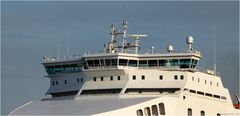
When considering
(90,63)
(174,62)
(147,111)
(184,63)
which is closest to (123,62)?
(90,63)

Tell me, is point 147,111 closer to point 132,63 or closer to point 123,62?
point 123,62

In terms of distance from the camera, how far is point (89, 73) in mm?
65188

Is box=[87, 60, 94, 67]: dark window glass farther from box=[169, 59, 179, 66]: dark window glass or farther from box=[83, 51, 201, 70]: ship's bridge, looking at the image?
box=[169, 59, 179, 66]: dark window glass

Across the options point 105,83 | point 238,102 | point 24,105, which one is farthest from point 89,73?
point 238,102

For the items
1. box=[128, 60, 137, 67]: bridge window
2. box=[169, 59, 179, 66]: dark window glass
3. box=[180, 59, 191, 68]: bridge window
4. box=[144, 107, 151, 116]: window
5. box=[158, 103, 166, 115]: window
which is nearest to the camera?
box=[144, 107, 151, 116]: window

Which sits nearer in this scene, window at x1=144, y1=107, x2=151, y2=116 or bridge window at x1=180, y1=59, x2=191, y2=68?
window at x1=144, y1=107, x2=151, y2=116

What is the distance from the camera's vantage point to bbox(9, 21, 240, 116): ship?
6155cm

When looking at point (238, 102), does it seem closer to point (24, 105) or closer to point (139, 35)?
point (139, 35)

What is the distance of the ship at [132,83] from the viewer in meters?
61.6

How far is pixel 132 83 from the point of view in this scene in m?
63.7

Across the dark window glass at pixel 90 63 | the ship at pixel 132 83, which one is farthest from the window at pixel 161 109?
the dark window glass at pixel 90 63

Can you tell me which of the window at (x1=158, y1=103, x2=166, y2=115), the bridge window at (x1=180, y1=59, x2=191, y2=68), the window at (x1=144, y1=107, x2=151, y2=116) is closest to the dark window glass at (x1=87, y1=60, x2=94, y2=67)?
the bridge window at (x1=180, y1=59, x2=191, y2=68)

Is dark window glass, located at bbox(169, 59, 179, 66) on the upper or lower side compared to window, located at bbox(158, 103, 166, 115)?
upper

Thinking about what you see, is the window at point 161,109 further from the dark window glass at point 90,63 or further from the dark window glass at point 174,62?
the dark window glass at point 90,63
